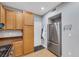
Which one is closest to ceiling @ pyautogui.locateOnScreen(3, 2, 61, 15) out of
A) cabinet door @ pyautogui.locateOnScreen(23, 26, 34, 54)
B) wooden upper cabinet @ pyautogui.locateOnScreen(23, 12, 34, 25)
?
wooden upper cabinet @ pyautogui.locateOnScreen(23, 12, 34, 25)

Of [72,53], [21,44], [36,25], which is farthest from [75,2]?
[36,25]

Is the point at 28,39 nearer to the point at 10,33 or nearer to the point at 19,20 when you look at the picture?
the point at 10,33

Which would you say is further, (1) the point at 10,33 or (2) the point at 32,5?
(1) the point at 10,33

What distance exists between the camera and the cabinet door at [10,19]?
3186 millimetres

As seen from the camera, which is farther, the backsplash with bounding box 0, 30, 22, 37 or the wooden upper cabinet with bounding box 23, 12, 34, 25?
the wooden upper cabinet with bounding box 23, 12, 34, 25

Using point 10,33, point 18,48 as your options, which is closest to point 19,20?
point 10,33

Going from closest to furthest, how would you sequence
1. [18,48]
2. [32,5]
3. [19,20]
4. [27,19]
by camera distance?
[32,5] < [18,48] < [19,20] < [27,19]

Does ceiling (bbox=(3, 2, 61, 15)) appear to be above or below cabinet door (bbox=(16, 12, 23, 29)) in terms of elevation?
above

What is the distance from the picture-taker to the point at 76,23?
7.79ft

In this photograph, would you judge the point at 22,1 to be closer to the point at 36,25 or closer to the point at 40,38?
the point at 36,25

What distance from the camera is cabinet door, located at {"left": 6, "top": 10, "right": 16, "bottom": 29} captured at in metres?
3.19

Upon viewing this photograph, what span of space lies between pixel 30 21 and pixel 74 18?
2216 mm

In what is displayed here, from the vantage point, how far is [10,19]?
3.28 m

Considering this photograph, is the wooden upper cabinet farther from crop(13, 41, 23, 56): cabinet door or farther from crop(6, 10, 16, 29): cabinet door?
crop(13, 41, 23, 56): cabinet door
